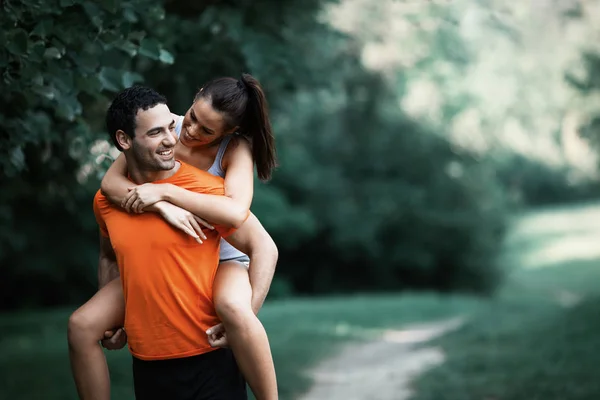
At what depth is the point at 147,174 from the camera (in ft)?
10.8

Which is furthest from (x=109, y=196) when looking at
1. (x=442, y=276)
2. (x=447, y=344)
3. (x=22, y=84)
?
(x=442, y=276)

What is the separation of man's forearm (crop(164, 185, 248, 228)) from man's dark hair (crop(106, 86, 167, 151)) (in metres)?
0.27

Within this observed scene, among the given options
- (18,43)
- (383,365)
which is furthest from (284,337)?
(18,43)

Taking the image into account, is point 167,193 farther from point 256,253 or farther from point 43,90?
point 43,90

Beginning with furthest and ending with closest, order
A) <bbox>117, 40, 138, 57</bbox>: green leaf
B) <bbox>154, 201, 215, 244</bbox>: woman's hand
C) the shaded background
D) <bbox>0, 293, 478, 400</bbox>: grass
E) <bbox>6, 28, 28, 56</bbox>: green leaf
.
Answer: <bbox>0, 293, 478, 400</bbox>: grass, the shaded background, <bbox>117, 40, 138, 57</bbox>: green leaf, <bbox>6, 28, 28, 56</bbox>: green leaf, <bbox>154, 201, 215, 244</bbox>: woman's hand

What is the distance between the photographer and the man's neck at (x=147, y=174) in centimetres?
329

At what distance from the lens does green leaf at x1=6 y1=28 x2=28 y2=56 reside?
3.87m

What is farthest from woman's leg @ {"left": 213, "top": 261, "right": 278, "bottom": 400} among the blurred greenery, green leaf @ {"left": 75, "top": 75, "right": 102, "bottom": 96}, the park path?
the park path

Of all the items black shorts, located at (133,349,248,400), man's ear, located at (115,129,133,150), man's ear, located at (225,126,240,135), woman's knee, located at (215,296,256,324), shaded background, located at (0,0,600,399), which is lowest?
black shorts, located at (133,349,248,400)

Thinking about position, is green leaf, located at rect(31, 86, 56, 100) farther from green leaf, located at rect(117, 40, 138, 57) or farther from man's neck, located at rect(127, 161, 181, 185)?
man's neck, located at rect(127, 161, 181, 185)

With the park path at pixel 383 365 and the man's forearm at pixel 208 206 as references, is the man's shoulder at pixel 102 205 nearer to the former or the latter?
the man's forearm at pixel 208 206

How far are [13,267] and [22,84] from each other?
11502 millimetres

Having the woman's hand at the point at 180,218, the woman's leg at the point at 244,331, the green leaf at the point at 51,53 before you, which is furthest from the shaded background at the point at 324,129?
the woman's leg at the point at 244,331

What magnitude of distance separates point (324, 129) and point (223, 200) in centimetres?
1682
